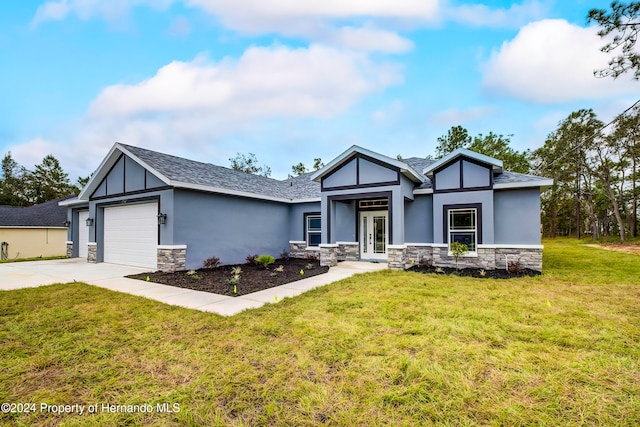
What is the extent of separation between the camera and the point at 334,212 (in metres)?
11.3

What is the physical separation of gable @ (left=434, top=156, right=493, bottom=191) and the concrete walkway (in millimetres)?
3785

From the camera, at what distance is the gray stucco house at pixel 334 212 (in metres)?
9.56

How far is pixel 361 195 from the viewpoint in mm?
10492

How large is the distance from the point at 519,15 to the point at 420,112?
7.67 meters

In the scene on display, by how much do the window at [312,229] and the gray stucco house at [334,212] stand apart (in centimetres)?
6

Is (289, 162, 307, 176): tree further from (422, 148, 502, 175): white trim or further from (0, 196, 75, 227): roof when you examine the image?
(422, 148, 502, 175): white trim

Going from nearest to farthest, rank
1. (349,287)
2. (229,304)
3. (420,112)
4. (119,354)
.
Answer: (119,354), (229,304), (349,287), (420,112)

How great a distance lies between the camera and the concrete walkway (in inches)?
226

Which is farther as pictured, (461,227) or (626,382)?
(461,227)

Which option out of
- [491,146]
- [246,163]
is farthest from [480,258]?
[246,163]

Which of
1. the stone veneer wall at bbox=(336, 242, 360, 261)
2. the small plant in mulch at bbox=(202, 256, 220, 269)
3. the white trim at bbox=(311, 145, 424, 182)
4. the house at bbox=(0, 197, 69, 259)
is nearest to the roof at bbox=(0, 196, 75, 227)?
the house at bbox=(0, 197, 69, 259)

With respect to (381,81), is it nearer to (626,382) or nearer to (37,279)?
(626,382)

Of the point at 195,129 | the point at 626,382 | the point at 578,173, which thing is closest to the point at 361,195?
the point at 626,382

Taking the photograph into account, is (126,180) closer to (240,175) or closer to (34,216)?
(240,175)
